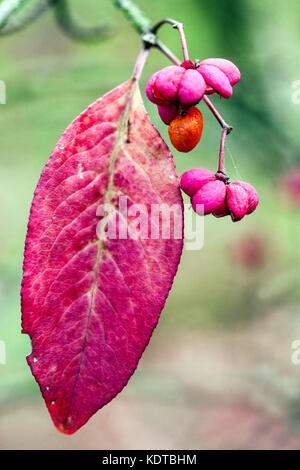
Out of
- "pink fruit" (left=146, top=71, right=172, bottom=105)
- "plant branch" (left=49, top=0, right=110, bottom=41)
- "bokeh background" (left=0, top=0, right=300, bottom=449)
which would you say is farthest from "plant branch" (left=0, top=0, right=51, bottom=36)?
"pink fruit" (left=146, top=71, right=172, bottom=105)

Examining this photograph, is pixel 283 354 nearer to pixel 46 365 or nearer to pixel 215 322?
pixel 215 322

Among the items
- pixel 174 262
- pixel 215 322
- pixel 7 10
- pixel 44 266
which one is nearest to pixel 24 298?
pixel 44 266

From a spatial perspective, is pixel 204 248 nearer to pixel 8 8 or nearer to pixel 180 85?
pixel 8 8

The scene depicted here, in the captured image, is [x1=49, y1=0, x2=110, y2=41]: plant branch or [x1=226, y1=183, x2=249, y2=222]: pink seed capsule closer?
[x1=226, y1=183, x2=249, y2=222]: pink seed capsule

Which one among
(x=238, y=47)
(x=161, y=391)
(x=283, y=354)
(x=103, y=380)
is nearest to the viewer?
(x=103, y=380)

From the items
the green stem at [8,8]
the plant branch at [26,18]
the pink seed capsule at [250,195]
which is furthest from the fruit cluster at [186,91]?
the plant branch at [26,18]

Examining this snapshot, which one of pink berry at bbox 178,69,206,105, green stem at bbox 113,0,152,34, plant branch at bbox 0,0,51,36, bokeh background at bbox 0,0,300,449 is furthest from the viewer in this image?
bokeh background at bbox 0,0,300,449

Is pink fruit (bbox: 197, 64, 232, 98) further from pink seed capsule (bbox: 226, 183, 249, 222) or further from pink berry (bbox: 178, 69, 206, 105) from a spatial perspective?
pink seed capsule (bbox: 226, 183, 249, 222)
